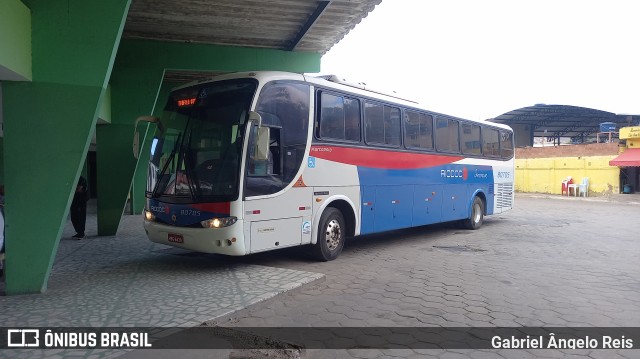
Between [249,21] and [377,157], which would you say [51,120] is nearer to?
[249,21]

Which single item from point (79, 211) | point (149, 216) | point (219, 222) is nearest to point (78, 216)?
point (79, 211)

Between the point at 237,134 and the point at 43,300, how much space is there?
3405 millimetres

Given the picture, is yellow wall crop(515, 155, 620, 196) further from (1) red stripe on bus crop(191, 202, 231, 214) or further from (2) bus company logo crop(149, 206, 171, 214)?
(2) bus company logo crop(149, 206, 171, 214)

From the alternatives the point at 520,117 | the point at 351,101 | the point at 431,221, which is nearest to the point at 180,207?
the point at 351,101

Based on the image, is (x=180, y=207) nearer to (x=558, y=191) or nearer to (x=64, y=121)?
(x=64, y=121)

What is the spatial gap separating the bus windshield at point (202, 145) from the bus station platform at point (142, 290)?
4.13ft

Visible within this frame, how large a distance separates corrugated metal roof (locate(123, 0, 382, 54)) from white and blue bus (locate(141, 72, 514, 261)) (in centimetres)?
208

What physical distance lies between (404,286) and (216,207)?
10.2 ft

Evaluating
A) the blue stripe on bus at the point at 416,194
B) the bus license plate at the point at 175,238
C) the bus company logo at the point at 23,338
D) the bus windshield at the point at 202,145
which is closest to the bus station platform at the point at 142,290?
the bus company logo at the point at 23,338

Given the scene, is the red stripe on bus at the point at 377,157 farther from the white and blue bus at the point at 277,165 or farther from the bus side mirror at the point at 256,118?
the bus side mirror at the point at 256,118

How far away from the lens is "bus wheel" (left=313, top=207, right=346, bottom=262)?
8.24 meters

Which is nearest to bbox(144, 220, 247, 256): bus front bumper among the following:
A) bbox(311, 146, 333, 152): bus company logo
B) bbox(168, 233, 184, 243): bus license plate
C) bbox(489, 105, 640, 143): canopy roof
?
bbox(168, 233, 184, 243): bus license plate

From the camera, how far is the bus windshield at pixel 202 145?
6884mm

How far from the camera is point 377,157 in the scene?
951 centimetres
